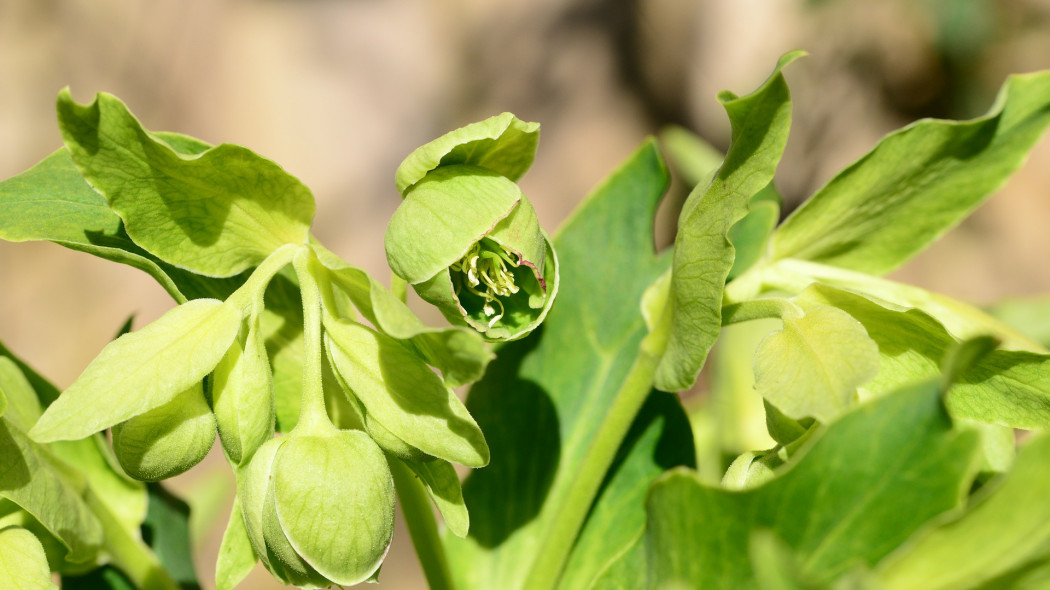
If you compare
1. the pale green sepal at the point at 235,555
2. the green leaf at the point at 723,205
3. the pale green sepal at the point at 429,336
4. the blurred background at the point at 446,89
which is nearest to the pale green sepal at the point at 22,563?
the pale green sepal at the point at 235,555

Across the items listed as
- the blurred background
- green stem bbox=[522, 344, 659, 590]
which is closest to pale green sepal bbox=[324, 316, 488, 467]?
green stem bbox=[522, 344, 659, 590]

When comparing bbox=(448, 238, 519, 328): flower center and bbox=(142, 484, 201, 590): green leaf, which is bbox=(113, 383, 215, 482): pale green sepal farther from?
bbox=(142, 484, 201, 590): green leaf

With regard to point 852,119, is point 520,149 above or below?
above

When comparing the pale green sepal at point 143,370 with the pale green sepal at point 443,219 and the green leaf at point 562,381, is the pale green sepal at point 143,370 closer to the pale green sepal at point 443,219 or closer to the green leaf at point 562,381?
the pale green sepal at point 443,219

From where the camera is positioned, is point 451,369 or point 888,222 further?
point 888,222

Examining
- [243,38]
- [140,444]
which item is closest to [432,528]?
[140,444]

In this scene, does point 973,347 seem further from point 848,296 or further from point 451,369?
point 451,369

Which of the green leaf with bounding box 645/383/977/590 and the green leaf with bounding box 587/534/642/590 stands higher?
the green leaf with bounding box 645/383/977/590
